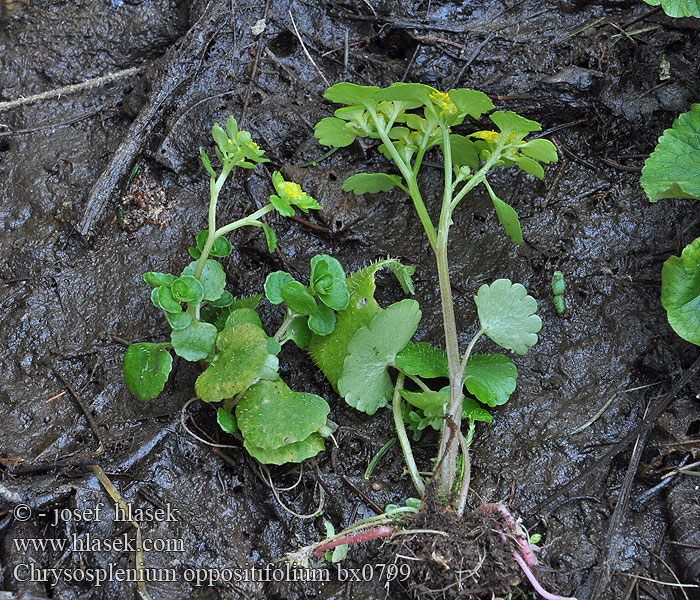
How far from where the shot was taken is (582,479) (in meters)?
2.35

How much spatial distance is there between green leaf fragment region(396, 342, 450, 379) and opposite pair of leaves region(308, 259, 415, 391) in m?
0.20

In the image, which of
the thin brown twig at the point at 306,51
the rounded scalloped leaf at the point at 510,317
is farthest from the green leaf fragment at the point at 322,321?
the thin brown twig at the point at 306,51

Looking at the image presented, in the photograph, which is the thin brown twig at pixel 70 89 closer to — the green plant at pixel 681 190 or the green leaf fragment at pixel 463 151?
the green leaf fragment at pixel 463 151

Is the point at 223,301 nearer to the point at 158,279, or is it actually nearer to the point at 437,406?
the point at 158,279

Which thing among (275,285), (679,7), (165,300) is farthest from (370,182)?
(679,7)

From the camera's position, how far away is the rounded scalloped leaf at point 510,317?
2.34 metres

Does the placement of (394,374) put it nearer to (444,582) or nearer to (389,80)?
(444,582)

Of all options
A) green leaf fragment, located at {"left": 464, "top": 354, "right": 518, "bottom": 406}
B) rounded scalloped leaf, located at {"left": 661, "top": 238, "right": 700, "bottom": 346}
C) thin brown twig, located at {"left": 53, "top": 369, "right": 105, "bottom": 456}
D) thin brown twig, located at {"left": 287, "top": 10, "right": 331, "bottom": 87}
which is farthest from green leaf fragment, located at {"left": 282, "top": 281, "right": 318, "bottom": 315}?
rounded scalloped leaf, located at {"left": 661, "top": 238, "right": 700, "bottom": 346}

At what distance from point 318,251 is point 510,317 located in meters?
0.97

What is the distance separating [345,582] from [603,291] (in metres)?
1.62

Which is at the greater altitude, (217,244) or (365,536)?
(217,244)

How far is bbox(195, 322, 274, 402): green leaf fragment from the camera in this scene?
87.8 inches

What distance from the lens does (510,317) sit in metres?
2.36

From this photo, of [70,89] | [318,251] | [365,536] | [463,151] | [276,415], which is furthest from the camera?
[70,89]
